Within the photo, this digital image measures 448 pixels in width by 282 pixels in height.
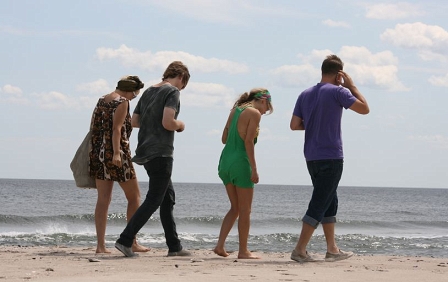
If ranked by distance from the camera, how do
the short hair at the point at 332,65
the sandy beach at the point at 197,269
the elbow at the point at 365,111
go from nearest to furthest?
the sandy beach at the point at 197,269, the elbow at the point at 365,111, the short hair at the point at 332,65

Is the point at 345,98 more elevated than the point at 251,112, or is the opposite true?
the point at 345,98

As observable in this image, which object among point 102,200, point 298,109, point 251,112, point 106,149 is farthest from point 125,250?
point 298,109

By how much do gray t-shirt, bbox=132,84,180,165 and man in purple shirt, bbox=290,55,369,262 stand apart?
1206mm

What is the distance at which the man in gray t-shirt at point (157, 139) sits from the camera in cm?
671

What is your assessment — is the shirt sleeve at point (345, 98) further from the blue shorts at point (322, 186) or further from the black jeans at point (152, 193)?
the black jeans at point (152, 193)

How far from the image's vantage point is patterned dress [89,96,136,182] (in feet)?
22.9

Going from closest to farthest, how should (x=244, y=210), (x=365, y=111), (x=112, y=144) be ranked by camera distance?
(x=365, y=111) < (x=244, y=210) < (x=112, y=144)

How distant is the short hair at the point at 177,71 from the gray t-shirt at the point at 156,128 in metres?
0.16

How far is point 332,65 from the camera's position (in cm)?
662

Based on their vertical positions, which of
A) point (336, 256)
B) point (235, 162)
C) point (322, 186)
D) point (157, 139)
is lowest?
point (336, 256)

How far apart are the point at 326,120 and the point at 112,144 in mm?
2028

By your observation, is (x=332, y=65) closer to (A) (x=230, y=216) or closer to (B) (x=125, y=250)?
(A) (x=230, y=216)

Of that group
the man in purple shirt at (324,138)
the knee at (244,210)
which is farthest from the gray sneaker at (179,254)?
the man in purple shirt at (324,138)

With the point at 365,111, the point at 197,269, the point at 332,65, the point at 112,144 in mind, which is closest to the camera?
the point at 197,269
